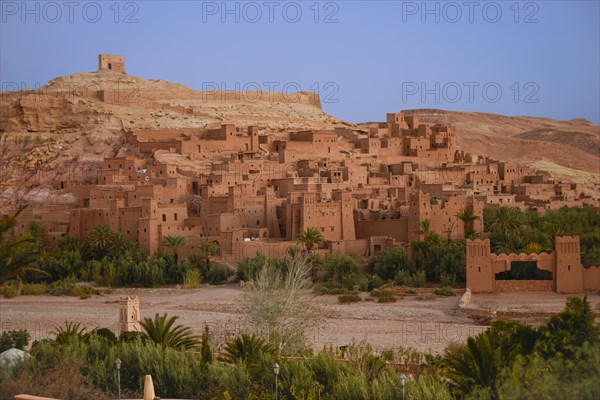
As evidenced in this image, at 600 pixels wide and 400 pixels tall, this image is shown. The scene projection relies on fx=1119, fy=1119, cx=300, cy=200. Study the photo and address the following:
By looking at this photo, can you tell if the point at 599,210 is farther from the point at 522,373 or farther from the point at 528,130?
the point at 528,130

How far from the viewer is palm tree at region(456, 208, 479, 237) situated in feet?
115

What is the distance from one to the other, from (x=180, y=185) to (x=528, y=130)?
252ft

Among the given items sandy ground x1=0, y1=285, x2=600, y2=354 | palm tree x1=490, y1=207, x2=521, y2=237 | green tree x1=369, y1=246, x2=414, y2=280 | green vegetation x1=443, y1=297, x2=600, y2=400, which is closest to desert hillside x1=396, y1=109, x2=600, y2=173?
palm tree x1=490, y1=207, x2=521, y2=237

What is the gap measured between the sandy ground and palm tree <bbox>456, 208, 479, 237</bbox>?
173 inches

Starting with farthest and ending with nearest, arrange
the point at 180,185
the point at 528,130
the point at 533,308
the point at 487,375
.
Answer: the point at 528,130 < the point at 180,185 < the point at 533,308 < the point at 487,375

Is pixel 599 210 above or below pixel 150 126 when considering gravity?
below

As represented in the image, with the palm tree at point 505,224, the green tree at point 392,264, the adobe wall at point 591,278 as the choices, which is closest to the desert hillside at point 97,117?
the green tree at point 392,264

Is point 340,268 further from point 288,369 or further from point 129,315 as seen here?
point 288,369

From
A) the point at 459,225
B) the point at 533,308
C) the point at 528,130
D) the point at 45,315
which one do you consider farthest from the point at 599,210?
the point at 528,130

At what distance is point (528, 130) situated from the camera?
111 metres

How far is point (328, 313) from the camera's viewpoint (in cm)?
2967

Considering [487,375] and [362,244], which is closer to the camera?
[487,375]

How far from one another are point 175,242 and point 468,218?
9233 millimetres

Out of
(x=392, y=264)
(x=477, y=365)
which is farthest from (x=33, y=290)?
(x=477, y=365)
